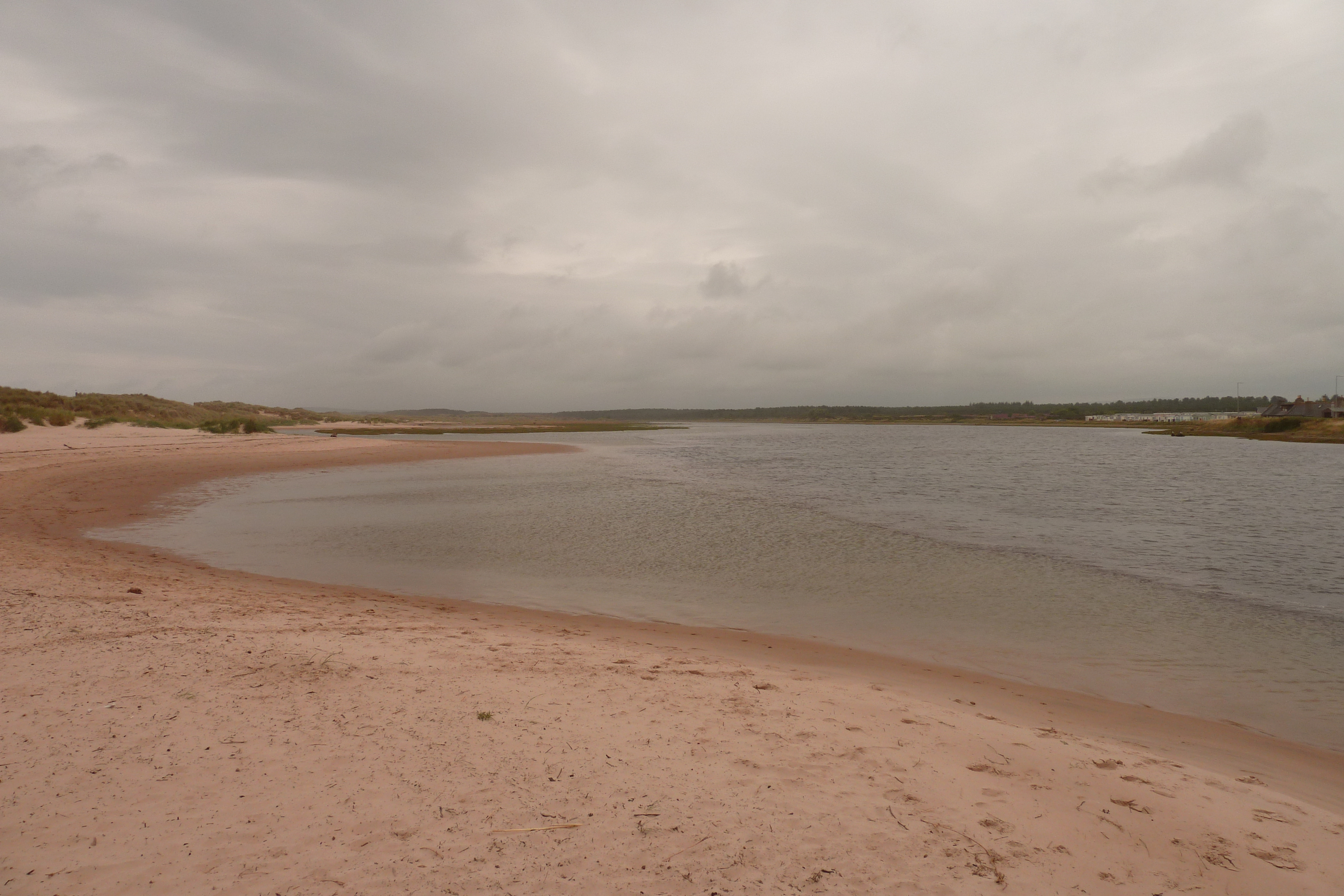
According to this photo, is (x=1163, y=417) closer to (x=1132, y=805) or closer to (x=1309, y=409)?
(x=1309, y=409)

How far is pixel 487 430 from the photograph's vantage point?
326 feet

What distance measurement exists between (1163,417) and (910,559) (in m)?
192

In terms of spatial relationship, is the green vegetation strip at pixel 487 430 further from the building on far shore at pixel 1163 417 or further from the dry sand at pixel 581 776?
the building on far shore at pixel 1163 417

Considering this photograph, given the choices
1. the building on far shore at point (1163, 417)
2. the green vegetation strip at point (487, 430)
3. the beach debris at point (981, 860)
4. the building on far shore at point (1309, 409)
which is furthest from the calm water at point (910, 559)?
→ the building on far shore at point (1163, 417)

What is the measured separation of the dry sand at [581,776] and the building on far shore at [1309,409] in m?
113

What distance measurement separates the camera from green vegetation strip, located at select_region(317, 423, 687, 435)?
277ft

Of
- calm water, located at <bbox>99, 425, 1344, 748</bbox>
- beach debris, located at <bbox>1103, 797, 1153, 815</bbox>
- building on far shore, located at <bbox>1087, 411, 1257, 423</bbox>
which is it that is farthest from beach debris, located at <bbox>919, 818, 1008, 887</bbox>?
building on far shore, located at <bbox>1087, 411, 1257, 423</bbox>

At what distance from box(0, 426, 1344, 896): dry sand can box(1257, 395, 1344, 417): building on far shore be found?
371 ft

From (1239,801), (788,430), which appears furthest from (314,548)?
(788,430)

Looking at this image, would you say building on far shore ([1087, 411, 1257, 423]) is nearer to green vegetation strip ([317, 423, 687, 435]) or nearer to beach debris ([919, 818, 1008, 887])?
green vegetation strip ([317, 423, 687, 435])

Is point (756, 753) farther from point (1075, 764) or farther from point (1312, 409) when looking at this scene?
point (1312, 409)

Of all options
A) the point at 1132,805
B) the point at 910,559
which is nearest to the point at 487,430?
the point at 910,559

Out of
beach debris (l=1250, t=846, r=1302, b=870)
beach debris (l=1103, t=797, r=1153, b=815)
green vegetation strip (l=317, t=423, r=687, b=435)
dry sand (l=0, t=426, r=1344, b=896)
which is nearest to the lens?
dry sand (l=0, t=426, r=1344, b=896)

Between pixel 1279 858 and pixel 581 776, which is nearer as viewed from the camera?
pixel 1279 858
